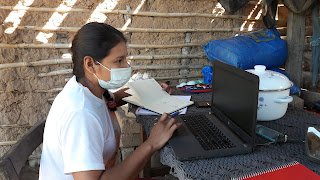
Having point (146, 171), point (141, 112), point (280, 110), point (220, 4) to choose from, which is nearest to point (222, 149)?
point (280, 110)

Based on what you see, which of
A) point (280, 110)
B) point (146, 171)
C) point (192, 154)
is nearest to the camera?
point (192, 154)

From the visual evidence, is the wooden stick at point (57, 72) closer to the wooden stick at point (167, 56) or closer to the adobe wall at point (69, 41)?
the adobe wall at point (69, 41)

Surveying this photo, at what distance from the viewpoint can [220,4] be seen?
2.51 meters

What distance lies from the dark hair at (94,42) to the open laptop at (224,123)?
1.46ft

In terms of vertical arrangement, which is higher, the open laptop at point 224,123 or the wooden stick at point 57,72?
the open laptop at point 224,123

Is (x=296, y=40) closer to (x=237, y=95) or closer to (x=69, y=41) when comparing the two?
(x=237, y=95)

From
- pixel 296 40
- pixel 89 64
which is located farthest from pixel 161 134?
pixel 296 40

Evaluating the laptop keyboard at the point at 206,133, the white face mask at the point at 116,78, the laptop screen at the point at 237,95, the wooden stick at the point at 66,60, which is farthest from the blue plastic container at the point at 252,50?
the white face mask at the point at 116,78

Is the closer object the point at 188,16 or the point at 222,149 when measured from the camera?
the point at 222,149

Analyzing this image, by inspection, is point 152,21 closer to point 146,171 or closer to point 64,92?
point 146,171

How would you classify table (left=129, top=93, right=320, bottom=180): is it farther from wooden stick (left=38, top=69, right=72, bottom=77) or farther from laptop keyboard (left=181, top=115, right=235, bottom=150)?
wooden stick (left=38, top=69, right=72, bottom=77)

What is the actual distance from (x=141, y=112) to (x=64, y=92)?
475mm

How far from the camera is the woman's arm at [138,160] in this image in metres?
0.83

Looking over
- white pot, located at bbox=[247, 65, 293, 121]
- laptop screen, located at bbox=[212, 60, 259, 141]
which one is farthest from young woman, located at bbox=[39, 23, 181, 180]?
white pot, located at bbox=[247, 65, 293, 121]
